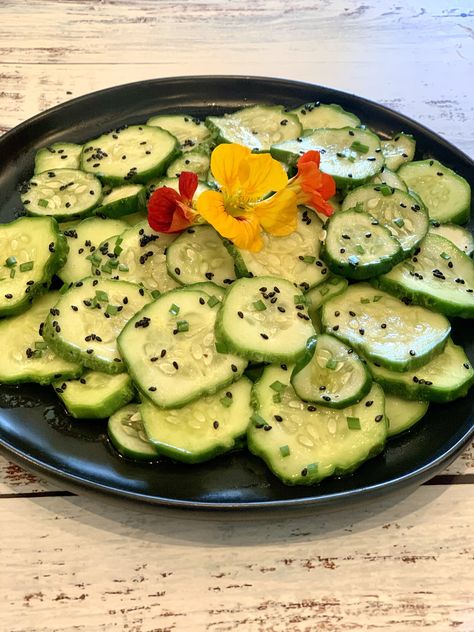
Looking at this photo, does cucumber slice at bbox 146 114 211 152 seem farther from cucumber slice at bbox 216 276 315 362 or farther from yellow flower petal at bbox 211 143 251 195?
cucumber slice at bbox 216 276 315 362

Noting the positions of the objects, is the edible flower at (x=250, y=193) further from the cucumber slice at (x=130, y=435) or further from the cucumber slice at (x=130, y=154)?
the cucumber slice at (x=130, y=435)

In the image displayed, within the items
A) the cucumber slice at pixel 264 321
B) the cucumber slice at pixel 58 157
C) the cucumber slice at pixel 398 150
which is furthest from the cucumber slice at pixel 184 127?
the cucumber slice at pixel 264 321

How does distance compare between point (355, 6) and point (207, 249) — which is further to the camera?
point (355, 6)

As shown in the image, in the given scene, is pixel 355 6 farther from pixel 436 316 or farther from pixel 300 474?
pixel 300 474

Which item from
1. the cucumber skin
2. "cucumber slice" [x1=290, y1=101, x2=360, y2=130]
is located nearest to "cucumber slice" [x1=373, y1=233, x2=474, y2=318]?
the cucumber skin

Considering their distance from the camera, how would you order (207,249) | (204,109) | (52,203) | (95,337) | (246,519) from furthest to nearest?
(204,109), (52,203), (207,249), (95,337), (246,519)

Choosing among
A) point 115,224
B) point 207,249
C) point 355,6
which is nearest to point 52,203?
point 115,224

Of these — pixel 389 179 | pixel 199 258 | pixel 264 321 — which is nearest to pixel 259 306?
pixel 264 321

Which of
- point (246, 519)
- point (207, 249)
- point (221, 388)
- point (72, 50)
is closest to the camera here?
point (246, 519)
